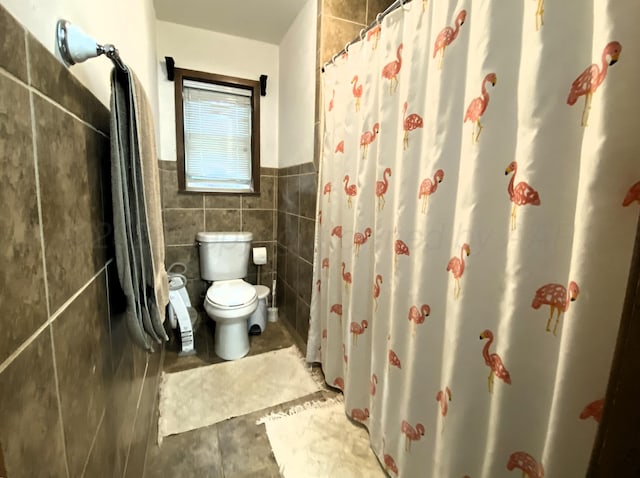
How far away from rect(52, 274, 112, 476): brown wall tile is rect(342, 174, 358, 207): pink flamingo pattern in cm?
100

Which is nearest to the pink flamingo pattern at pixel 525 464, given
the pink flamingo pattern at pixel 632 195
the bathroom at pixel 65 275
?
the bathroom at pixel 65 275

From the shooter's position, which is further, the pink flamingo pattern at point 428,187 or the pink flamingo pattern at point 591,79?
the pink flamingo pattern at point 428,187

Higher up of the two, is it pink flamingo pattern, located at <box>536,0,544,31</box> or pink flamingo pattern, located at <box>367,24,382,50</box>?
pink flamingo pattern, located at <box>367,24,382,50</box>

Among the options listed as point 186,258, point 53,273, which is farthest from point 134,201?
point 186,258

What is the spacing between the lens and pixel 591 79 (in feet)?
1.90

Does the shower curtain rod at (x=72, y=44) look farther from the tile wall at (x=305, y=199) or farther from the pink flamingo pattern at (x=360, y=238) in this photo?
the tile wall at (x=305, y=199)

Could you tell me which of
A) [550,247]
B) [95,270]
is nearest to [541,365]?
[550,247]

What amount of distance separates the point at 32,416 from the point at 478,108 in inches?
42.2

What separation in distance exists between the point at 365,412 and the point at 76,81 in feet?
5.17

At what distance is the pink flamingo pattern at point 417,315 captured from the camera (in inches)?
38.0

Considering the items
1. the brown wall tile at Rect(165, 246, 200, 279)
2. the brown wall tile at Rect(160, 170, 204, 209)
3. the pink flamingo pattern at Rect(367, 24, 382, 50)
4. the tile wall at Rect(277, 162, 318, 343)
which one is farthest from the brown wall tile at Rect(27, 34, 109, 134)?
the brown wall tile at Rect(165, 246, 200, 279)

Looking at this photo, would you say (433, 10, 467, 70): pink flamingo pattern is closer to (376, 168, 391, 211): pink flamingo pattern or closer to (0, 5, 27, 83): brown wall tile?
(376, 168, 391, 211): pink flamingo pattern

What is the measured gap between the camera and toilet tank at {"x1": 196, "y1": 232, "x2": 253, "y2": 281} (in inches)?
85.8

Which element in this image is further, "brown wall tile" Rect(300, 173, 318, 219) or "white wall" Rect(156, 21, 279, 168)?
"white wall" Rect(156, 21, 279, 168)
